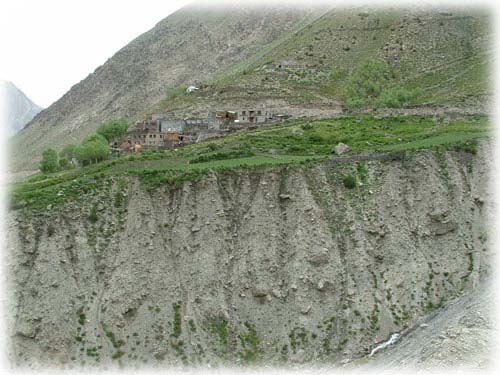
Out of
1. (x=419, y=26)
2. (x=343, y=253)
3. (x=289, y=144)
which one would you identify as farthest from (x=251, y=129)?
(x=419, y=26)

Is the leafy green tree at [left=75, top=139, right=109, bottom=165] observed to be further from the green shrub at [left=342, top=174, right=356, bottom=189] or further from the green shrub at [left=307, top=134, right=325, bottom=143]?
the green shrub at [left=342, top=174, right=356, bottom=189]

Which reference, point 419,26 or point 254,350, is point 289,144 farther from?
point 419,26

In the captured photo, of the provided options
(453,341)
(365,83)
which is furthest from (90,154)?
(365,83)

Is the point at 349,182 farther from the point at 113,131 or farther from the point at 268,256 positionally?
the point at 113,131

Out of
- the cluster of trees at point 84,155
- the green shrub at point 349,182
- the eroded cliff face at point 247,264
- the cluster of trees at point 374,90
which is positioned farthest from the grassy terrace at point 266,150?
the cluster of trees at point 374,90

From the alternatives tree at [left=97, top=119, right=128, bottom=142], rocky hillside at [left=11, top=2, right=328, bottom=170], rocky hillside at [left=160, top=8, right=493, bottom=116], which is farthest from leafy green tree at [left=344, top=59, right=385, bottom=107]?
rocky hillside at [left=11, top=2, right=328, bottom=170]

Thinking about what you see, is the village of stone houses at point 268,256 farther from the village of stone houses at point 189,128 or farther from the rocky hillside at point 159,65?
the rocky hillside at point 159,65
